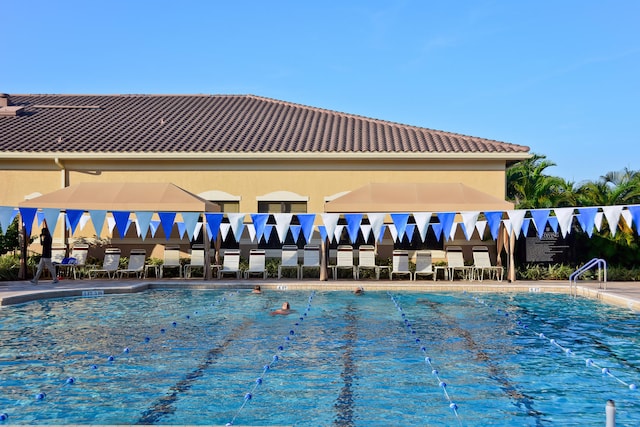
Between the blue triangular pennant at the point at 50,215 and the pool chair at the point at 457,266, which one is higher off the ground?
the blue triangular pennant at the point at 50,215

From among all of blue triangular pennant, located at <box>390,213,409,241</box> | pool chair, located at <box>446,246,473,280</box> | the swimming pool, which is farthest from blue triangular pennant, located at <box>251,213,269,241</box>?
pool chair, located at <box>446,246,473,280</box>

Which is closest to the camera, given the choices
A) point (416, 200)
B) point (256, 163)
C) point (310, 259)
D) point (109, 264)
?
point (416, 200)

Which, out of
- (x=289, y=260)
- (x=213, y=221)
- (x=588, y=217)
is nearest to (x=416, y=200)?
(x=289, y=260)

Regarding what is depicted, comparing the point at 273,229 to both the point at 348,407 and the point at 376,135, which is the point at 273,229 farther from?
the point at 348,407

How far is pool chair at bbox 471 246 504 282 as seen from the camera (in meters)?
18.2

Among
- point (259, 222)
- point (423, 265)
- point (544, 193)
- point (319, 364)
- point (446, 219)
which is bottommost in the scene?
point (319, 364)

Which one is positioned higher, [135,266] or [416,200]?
[416,200]

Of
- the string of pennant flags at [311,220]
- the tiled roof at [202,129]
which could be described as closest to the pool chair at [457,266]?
the string of pennant flags at [311,220]

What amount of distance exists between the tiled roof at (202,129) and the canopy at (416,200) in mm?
1455

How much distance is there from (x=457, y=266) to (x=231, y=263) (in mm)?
6593

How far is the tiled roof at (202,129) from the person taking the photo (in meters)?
20.4

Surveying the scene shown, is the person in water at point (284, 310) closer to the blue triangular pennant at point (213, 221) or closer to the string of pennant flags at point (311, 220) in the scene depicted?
the string of pennant flags at point (311, 220)

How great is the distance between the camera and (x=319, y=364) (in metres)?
8.88

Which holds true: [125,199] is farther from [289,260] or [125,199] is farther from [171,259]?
[289,260]
